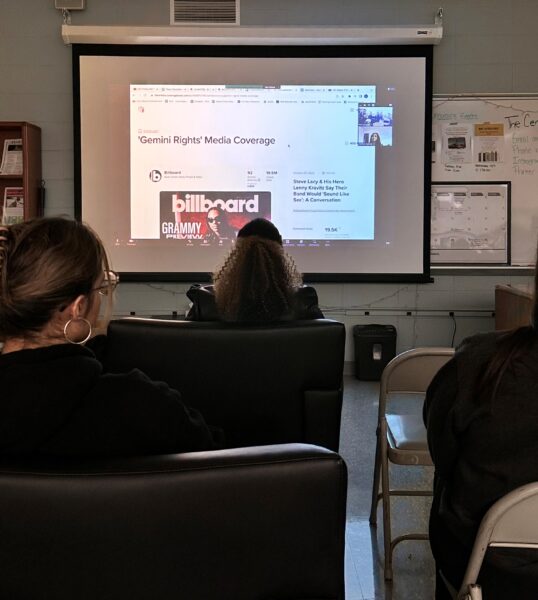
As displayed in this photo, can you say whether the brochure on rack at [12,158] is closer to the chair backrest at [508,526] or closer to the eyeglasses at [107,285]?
the eyeglasses at [107,285]

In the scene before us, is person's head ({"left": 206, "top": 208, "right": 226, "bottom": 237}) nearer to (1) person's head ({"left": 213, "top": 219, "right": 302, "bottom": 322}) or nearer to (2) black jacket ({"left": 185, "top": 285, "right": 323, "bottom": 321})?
(1) person's head ({"left": 213, "top": 219, "right": 302, "bottom": 322})

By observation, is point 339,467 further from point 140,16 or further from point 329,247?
point 140,16

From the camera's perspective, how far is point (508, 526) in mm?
1112

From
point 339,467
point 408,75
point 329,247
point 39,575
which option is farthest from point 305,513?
point 408,75

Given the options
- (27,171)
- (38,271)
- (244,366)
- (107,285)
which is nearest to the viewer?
(38,271)

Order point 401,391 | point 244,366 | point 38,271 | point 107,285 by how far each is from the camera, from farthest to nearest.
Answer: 1. point 401,391
2. point 244,366
3. point 107,285
4. point 38,271

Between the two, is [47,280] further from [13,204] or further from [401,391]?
[13,204]

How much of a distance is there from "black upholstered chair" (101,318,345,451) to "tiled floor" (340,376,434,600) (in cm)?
61

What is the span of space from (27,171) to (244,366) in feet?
12.0

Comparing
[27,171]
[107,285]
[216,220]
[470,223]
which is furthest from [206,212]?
[107,285]

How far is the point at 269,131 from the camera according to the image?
16.4 feet

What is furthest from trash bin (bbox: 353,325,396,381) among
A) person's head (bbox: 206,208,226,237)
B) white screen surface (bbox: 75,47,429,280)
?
person's head (bbox: 206,208,226,237)

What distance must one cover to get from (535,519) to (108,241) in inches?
171

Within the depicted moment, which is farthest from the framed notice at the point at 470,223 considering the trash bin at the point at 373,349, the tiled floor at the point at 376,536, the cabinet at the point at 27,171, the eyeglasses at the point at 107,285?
the eyeglasses at the point at 107,285
